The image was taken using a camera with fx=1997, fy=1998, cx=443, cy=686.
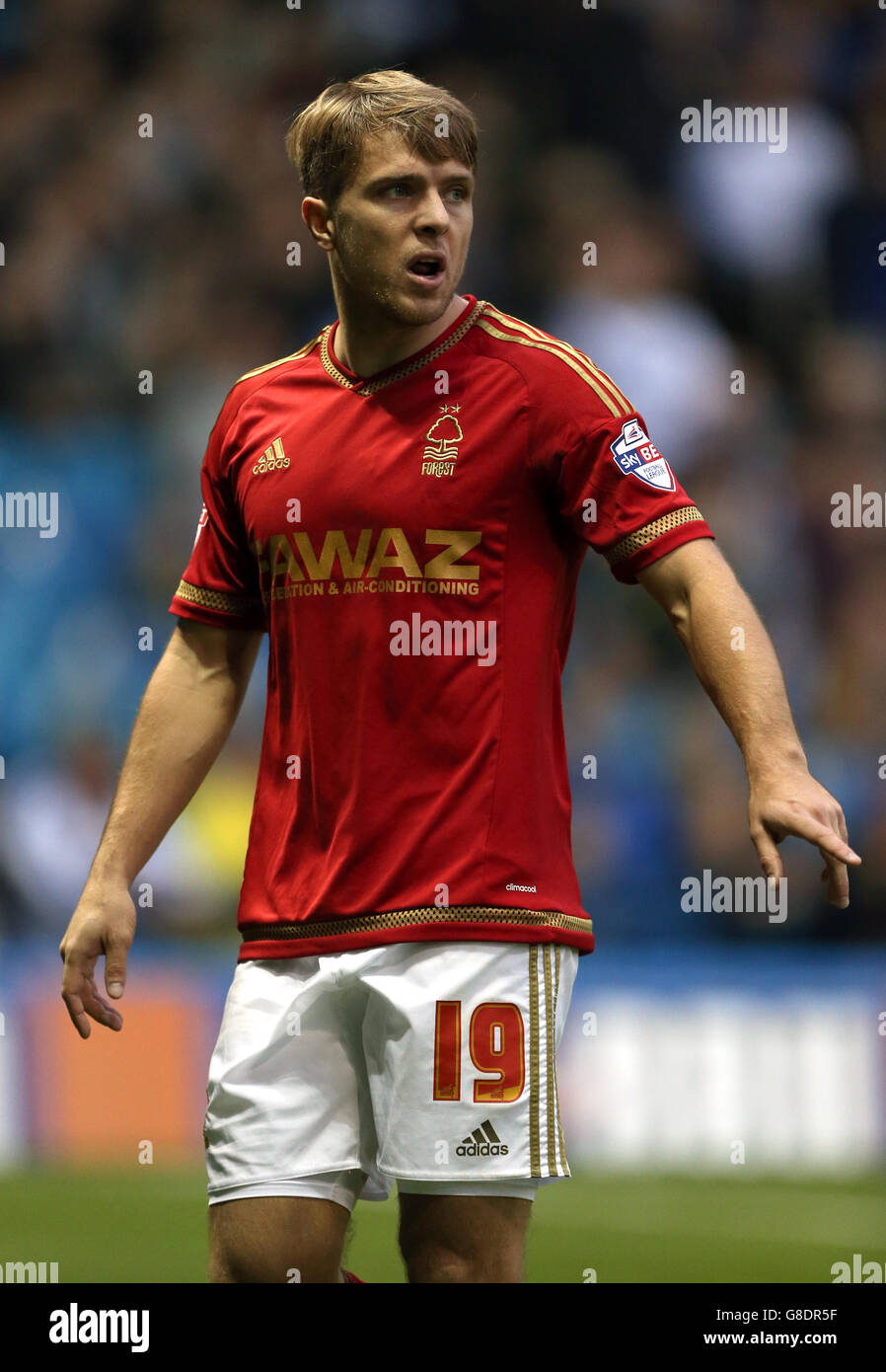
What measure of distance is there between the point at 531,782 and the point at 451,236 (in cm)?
94

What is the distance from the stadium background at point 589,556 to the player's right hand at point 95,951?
3.37 m

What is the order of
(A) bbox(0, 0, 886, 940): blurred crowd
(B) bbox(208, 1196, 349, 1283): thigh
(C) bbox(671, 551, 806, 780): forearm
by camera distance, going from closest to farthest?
(C) bbox(671, 551, 806, 780): forearm
(B) bbox(208, 1196, 349, 1283): thigh
(A) bbox(0, 0, 886, 940): blurred crowd

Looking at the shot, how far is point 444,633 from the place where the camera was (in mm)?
3301

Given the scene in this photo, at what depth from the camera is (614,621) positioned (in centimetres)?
967

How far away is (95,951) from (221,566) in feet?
2.44

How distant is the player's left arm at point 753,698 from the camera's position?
290 centimetres

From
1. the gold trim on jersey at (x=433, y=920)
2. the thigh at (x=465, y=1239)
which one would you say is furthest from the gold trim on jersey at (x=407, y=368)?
the thigh at (x=465, y=1239)

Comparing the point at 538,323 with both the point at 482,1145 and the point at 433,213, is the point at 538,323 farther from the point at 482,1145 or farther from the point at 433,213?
the point at 482,1145

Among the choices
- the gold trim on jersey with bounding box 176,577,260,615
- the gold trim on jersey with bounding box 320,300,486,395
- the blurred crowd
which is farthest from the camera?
the blurred crowd

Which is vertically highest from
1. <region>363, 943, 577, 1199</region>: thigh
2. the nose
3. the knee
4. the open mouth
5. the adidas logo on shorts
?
the nose

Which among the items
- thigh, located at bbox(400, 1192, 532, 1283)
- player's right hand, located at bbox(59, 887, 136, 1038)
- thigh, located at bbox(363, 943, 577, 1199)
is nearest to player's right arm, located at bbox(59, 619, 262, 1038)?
player's right hand, located at bbox(59, 887, 136, 1038)

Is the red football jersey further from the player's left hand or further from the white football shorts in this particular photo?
the player's left hand

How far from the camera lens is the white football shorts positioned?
3.20 metres

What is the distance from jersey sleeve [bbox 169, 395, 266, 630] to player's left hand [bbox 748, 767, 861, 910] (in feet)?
3.76
